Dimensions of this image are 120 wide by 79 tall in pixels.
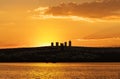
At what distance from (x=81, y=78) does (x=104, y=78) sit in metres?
5.86

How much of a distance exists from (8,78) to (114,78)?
87.8ft

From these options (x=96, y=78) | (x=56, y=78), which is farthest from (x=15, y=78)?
(x=96, y=78)

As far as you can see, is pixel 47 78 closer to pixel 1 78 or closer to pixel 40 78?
pixel 40 78

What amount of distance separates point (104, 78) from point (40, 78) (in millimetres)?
16364

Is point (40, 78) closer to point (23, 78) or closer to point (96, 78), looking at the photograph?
point (23, 78)

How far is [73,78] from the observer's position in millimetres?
139250

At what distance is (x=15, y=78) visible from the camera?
5443 inches

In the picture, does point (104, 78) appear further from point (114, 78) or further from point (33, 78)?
point (33, 78)

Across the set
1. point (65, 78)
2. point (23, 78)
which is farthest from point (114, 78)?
point (23, 78)

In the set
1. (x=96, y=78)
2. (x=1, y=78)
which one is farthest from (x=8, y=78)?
(x=96, y=78)

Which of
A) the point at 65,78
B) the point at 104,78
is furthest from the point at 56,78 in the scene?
the point at 104,78

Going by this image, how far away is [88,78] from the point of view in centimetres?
13912

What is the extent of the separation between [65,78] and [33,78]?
930 cm

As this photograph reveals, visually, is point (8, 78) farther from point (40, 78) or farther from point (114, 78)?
point (114, 78)
